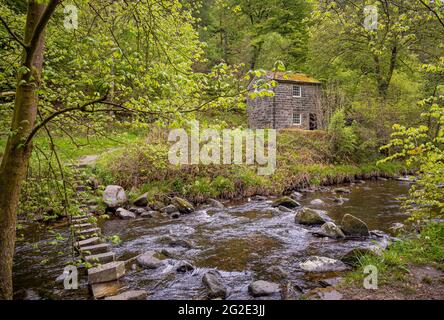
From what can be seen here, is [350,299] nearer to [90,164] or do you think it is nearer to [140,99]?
[140,99]

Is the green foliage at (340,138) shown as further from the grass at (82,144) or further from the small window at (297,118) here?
the grass at (82,144)

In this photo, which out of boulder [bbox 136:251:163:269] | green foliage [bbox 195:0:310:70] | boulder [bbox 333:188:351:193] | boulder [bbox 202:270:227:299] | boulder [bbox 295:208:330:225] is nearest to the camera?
boulder [bbox 202:270:227:299]

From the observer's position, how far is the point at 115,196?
1202 centimetres

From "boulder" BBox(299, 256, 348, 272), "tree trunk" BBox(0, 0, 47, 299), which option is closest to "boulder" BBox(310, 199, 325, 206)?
"boulder" BBox(299, 256, 348, 272)

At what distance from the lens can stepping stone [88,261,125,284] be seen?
5457 millimetres

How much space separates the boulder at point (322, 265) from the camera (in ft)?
20.8

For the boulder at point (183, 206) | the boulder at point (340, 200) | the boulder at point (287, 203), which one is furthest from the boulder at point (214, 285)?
the boulder at point (340, 200)

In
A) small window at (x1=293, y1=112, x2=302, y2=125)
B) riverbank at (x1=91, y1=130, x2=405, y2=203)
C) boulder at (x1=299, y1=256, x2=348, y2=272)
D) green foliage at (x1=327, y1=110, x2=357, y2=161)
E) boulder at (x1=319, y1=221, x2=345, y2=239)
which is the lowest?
boulder at (x1=299, y1=256, x2=348, y2=272)

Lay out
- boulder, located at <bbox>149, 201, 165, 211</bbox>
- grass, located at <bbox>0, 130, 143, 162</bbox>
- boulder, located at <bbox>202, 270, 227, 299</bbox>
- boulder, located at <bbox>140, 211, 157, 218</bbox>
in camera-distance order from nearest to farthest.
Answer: grass, located at <bbox>0, 130, 143, 162</bbox>, boulder, located at <bbox>202, 270, 227, 299</bbox>, boulder, located at <bbox>140, 211, 157, 218</bbox>, boulder, located at <bbox>149, 201, 165, 211</bbox>

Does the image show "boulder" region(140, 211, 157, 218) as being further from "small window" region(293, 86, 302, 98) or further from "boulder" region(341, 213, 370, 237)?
"small window" region(293, 86, 302, 98)

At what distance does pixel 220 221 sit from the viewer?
1050 centimetres

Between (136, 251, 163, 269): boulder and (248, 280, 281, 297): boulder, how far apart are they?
233 centimetres

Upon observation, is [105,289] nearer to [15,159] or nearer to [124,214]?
[15,159]
